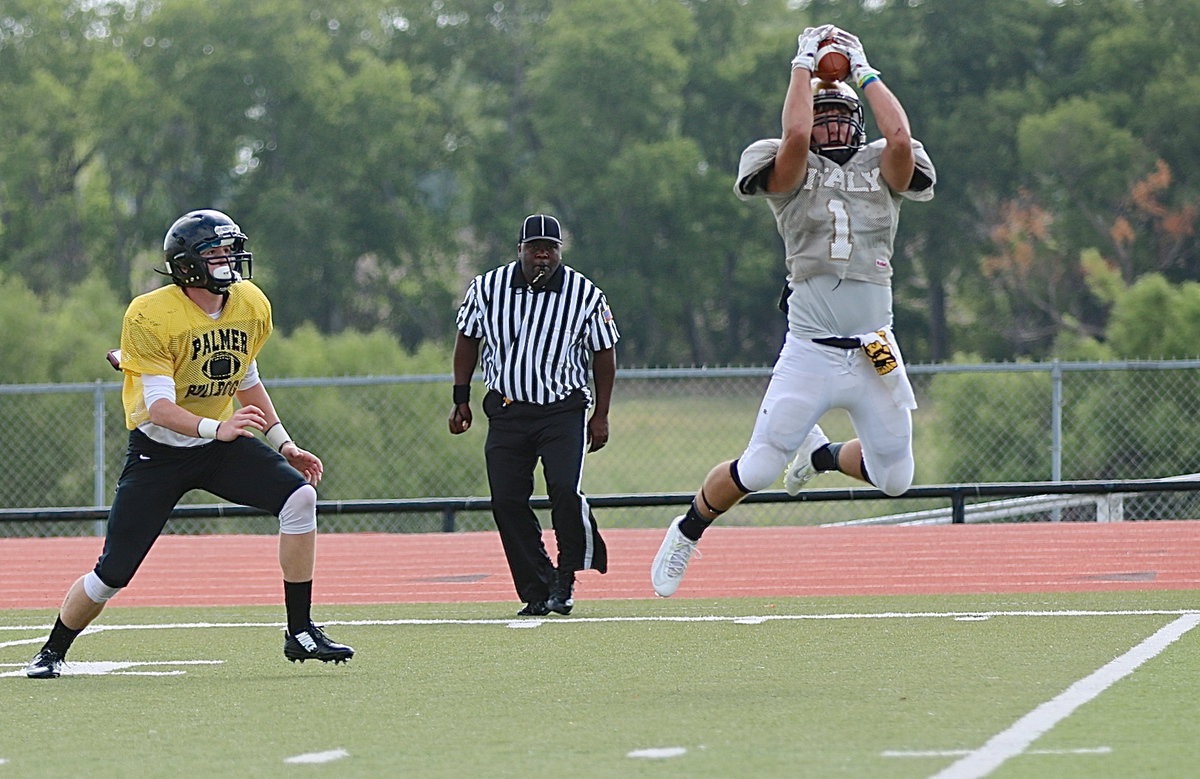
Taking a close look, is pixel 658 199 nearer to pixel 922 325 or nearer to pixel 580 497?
pixel 922 325

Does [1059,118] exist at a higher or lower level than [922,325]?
higher

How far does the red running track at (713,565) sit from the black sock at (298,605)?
11.3ft

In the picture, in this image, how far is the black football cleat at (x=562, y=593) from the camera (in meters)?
9.83

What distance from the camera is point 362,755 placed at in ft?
18.3

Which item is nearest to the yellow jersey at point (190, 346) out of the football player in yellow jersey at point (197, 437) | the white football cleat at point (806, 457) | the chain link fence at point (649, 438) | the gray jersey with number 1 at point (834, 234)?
the football player in yellow jersey at point (197, 437)

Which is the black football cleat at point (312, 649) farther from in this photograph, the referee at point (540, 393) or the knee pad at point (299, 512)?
the referee at point (540, 393)

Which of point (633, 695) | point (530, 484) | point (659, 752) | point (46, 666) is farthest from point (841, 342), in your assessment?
point (46, 666)

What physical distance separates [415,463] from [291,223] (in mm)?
35122

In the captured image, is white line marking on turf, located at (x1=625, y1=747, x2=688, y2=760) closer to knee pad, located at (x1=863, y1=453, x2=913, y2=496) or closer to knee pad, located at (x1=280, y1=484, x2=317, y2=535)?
knee pad, located at (x1=280, y1=484, x2=317, y2=535)

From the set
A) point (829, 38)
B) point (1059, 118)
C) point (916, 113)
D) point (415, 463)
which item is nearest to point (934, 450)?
point (415, 463)

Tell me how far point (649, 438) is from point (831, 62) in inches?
770

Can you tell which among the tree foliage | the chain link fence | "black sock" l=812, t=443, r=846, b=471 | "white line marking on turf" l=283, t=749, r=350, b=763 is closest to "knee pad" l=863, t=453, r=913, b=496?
"black sock" l=812, t=443, r=846, b=471

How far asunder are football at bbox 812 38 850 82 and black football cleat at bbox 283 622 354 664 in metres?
2.59

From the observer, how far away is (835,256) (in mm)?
7641
